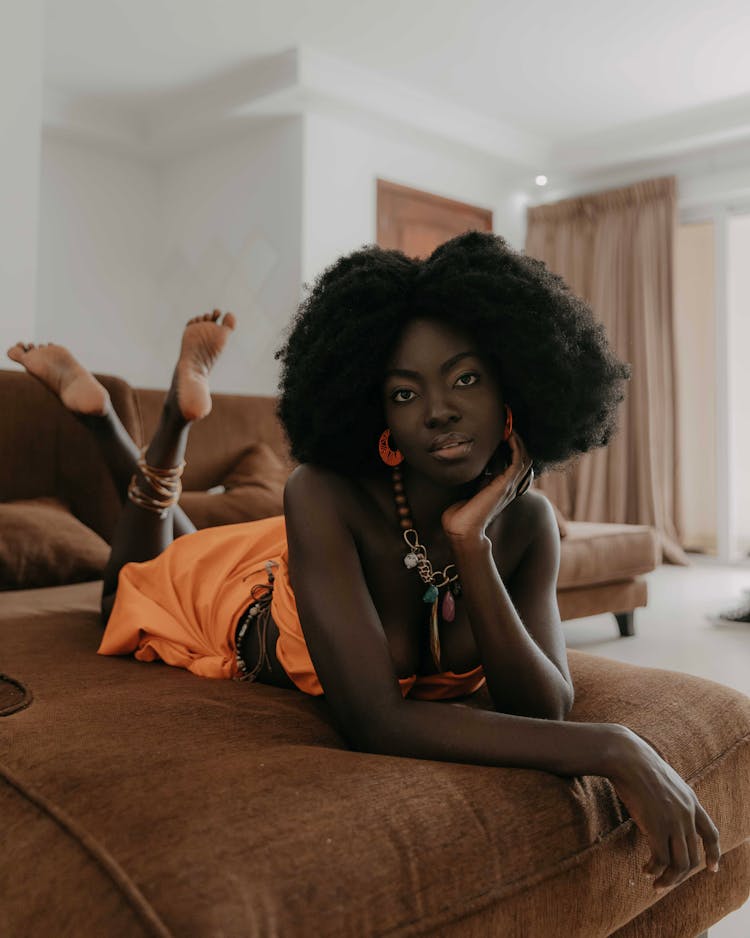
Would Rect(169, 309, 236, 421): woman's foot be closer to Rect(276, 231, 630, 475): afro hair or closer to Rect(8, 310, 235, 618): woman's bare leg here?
Rect(8, 310, 235, 618): woman's bare leg

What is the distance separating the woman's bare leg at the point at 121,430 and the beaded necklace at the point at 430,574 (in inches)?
29.4

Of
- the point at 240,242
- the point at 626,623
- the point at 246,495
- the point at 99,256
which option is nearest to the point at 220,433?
the point at 246,495

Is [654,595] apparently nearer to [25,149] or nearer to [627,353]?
[627,353]

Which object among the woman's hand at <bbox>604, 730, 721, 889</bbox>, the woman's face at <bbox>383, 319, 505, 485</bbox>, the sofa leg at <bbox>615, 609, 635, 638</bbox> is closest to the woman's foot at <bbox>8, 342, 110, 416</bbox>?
the woman's face at <bbox>383, 319, 505, 485</bbox>

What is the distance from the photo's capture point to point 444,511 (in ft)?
3.84

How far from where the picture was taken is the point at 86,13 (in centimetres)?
467

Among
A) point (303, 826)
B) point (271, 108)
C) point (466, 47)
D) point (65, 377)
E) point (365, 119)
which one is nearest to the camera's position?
point (303, 826)

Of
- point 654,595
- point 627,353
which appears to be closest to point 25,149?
point 654,595

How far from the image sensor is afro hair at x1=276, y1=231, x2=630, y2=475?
110 cm

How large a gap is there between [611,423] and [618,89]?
5.09 m

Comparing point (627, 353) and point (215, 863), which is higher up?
point (627, 353)

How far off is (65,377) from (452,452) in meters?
1.20

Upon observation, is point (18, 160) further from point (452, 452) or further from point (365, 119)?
point (452, 452)

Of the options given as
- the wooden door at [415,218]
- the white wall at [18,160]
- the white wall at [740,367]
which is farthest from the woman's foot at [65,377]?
the white wall at [740,367]
